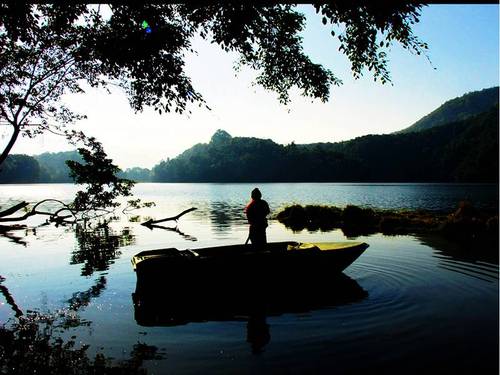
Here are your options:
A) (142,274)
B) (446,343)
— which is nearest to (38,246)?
(142,274)

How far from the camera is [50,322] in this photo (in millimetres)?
10719

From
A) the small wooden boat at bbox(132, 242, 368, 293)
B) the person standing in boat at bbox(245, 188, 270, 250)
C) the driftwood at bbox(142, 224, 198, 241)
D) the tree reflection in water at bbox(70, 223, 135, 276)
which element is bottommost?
the driftwood at bbox(142, 224, 198, 241)

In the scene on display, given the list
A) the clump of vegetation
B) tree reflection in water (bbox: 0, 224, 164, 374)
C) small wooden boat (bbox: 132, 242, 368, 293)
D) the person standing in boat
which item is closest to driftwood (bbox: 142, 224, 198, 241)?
tree reflection in water (bbox: 0, 224, 164, 374)

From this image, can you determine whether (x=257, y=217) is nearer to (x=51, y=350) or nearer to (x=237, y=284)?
(x=237, y=284)

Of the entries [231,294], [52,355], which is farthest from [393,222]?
[52,355]

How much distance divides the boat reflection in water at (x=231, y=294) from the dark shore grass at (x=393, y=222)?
51.4ft

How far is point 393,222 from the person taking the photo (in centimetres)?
3161

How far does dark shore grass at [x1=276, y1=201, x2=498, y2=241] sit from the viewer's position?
27.9 m

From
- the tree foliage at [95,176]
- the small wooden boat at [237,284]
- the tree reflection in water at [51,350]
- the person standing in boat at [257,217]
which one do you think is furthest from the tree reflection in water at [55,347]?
the tree foliage at [95,176]

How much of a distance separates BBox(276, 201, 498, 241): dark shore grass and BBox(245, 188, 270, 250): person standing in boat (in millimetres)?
15117

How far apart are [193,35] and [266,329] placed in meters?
7.85

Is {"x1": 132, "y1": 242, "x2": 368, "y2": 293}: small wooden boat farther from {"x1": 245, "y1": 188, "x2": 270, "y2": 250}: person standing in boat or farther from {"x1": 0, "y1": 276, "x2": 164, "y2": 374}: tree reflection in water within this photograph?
{"x1": 0, "y1": 276, "x2": 164, "y2": 374}: tree reflection in water

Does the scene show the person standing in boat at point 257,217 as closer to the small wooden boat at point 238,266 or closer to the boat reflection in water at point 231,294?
the small wooden boat at point 238,266

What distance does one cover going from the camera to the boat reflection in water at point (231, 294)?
1134 cm
